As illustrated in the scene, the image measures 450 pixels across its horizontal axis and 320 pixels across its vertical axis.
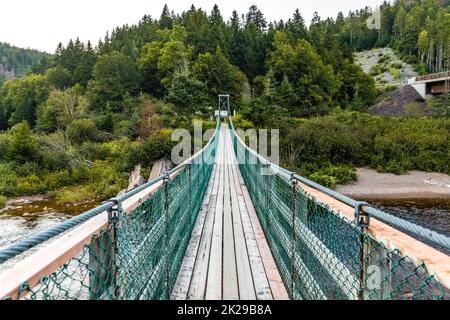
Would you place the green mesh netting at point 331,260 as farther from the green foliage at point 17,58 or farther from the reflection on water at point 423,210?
the green foliage at point 17,58

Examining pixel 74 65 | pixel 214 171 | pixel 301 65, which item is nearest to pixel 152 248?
pixel 214 171

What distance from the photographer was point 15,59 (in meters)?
81.1

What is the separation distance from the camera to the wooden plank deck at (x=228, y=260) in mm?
2303

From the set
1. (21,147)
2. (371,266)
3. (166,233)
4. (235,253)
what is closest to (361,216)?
(371,266)

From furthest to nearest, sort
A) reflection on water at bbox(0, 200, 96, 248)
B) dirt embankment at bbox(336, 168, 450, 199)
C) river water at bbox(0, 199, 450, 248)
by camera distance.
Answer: dirt embankment at bbox(336, 168, 450, 199) → river water at bbox(0, 199, 450, 248) → reflection on water at bbox(0, 200, 96, 248)

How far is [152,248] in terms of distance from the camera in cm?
179

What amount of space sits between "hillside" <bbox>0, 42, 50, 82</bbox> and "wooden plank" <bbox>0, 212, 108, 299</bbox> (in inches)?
3524

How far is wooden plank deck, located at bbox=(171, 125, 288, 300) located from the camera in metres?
2.30

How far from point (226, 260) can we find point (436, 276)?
2.31m

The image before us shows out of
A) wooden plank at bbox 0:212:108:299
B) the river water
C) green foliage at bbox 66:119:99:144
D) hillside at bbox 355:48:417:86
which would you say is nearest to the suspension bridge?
wooden plank at bbox 0:212:108:299

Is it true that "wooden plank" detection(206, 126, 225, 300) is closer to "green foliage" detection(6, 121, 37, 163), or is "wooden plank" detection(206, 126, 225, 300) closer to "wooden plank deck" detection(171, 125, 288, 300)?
"wooden plank deck" detection(171, 125, 288, 300)

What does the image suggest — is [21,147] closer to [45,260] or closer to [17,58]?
[45,260]

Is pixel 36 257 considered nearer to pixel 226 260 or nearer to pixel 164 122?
pixel 226 260
